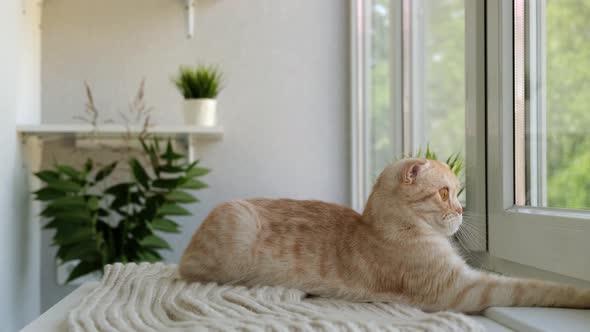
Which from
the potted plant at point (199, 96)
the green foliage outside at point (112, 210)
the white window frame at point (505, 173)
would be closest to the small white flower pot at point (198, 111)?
the potted plant at point (199, 96)

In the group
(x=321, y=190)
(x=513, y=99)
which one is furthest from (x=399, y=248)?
(x=321, y=190)

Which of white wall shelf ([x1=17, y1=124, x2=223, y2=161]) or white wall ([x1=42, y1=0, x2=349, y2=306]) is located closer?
white wall shelf ([x1=17, y1=124, x2=223, y2=161])

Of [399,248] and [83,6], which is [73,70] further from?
[399,248]

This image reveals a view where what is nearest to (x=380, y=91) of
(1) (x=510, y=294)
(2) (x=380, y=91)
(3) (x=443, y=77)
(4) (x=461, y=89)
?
(2) (x=380, y=91)

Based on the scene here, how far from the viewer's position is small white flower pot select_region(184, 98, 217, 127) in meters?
1.91

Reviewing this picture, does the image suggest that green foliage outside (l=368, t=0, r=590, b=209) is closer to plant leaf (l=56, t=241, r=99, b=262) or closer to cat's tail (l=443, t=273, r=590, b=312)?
cat's tail (l=443, t=273, r=590, b=312)

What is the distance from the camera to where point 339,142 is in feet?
7.00

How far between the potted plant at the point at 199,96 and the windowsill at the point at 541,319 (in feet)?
4.36

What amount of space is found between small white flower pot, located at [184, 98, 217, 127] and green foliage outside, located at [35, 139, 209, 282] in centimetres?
13

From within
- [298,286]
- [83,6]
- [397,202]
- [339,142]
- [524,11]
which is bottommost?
[298,286]

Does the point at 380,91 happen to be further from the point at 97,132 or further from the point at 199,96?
the point at 97,132

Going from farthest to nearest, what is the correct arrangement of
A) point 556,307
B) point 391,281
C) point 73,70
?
1. point 73,70
2. point 391,281
3. point 556,307

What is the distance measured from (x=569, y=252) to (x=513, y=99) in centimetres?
27

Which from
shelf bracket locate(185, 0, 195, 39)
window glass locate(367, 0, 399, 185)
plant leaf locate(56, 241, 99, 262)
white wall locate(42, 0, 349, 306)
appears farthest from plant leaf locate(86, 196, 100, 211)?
window glass locate(367, 0, 399, 185)
